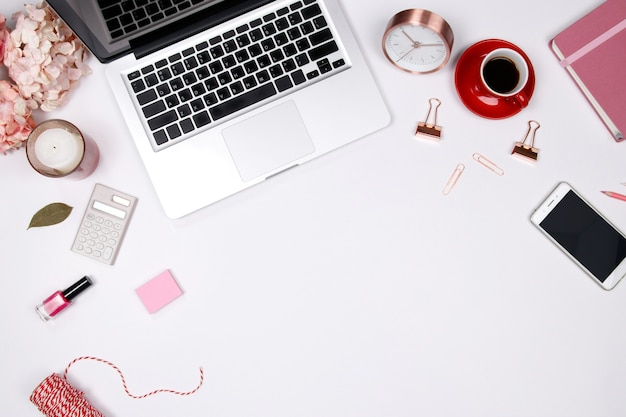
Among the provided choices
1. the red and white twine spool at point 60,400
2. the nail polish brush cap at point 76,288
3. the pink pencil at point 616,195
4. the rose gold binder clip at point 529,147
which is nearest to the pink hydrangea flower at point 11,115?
the nail polish brush cap at point 76,288

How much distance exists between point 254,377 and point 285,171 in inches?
14.3

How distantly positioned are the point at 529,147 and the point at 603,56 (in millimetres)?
204

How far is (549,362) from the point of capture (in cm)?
92

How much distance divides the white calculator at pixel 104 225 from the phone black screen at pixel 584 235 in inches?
28.9

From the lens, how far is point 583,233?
0.93m

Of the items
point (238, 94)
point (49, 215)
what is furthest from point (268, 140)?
point (49, 215)

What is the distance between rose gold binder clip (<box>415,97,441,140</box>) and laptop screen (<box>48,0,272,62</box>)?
0.34 meters

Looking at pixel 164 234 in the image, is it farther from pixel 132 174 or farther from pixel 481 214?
pixel 481 214

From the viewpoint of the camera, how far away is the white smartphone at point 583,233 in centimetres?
93

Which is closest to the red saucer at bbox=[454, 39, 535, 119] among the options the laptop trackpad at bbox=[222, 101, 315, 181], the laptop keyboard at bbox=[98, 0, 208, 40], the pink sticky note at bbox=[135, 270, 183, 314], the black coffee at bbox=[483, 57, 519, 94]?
the black coffee at bbox=[483, 57, 519, 94]

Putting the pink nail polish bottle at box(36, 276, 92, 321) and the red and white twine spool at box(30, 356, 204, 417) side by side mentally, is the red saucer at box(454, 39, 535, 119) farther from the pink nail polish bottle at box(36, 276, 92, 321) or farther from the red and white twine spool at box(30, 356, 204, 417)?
the red and white twine spool at box(30, 356, 204, 417)

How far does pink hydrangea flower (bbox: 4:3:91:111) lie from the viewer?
861 millimetres

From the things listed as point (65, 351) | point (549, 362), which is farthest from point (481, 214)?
point (65, 351)

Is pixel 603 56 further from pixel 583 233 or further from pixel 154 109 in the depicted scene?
pixel 154 109
